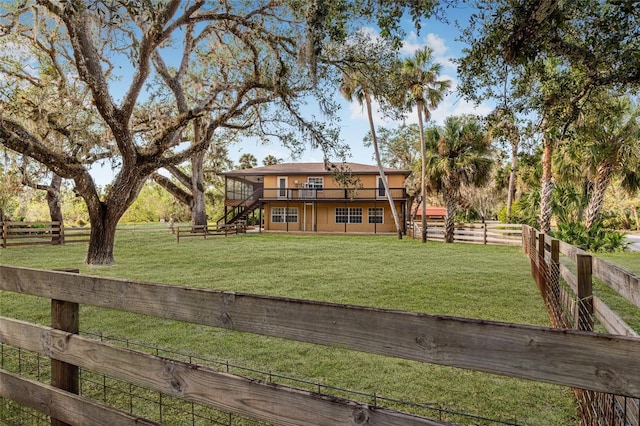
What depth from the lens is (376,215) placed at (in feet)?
107

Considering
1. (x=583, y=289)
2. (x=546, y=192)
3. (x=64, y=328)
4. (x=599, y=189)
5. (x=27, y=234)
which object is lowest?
(x=27, y=234)

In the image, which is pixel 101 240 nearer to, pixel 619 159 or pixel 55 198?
pixel 55 198

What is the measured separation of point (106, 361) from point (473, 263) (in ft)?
43.5

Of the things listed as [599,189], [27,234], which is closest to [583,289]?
[599,189]

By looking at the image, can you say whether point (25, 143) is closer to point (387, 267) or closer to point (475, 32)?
point (387, 267)

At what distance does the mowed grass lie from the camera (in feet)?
13.0

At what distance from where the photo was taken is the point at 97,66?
1193cm

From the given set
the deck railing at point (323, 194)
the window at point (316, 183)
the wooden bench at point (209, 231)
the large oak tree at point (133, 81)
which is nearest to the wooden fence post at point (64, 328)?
the large oak tree at point (133, 81)

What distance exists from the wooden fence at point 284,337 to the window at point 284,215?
31.1 m

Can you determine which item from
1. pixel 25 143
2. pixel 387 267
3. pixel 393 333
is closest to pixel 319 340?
pixel 393 333

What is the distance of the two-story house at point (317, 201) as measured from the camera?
32312mm

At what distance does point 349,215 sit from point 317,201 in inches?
110

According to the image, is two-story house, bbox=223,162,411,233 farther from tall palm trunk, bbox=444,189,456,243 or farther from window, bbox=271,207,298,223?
tall palm trunk, bbox=444,189,456,243

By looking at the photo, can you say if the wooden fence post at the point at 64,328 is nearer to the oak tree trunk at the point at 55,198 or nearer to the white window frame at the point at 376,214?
the oak tree trunk at the point at 55,198
